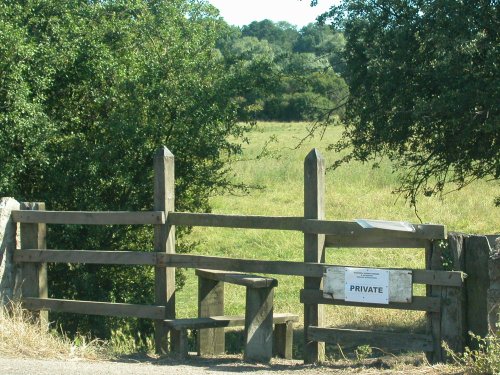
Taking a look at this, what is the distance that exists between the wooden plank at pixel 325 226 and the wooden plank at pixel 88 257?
26.5 inches

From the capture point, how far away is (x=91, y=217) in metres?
9.47

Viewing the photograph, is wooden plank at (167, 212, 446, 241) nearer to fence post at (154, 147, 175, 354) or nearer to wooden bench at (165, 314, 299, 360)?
fence post at (154, 147, 175, 354)

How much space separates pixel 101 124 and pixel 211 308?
3594 millimetres

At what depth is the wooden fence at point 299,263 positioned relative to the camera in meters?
7.91

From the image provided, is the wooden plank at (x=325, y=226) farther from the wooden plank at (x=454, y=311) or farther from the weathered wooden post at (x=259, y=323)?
the weathered wooden post at (x=259, y=323)

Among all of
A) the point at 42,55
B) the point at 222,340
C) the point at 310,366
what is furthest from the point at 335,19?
the point at 310,366

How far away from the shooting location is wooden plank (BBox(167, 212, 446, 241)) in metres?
7.94

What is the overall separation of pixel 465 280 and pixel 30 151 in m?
6.37

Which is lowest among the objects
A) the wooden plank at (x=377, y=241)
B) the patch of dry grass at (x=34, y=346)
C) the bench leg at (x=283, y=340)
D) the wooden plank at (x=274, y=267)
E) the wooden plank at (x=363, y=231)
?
the bench leg at (x=283, y=340)

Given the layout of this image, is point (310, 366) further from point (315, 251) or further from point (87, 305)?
point (87, 305)

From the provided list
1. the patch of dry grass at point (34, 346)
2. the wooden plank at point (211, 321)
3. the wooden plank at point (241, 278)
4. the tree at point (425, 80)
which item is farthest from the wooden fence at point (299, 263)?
the tree at point (425, 80)

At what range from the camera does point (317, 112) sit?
13094 millimetres

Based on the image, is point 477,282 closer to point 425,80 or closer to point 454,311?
point 454,311

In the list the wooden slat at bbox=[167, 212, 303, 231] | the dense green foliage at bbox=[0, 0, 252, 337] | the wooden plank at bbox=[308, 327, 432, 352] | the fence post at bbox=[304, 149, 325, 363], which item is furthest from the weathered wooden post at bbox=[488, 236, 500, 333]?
the dense green foliage at bbox=[0, 0, 252, 337]
